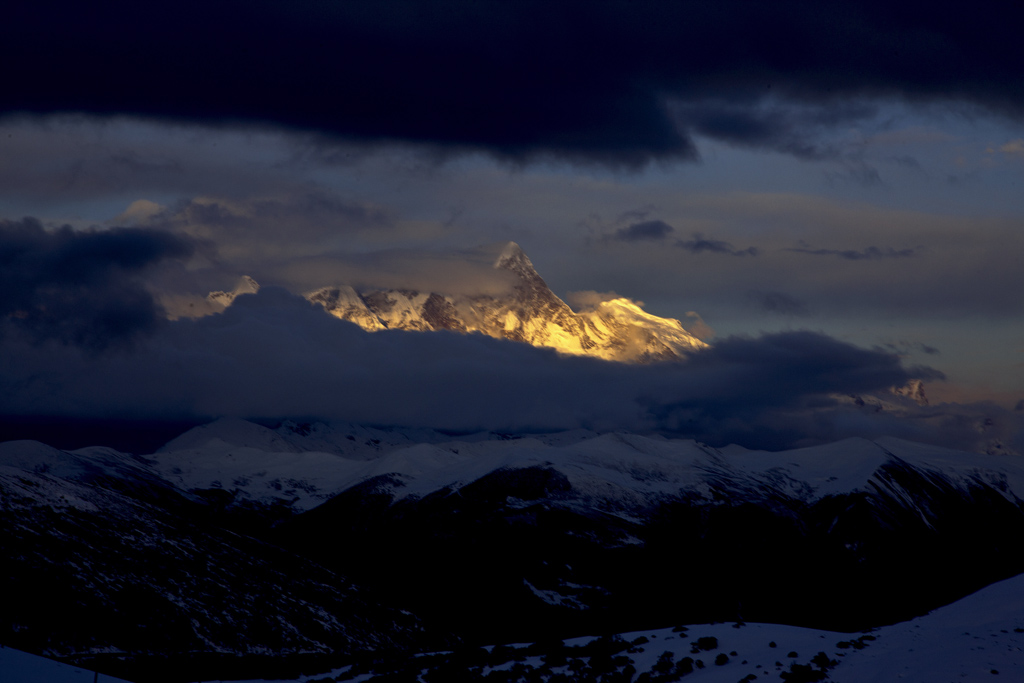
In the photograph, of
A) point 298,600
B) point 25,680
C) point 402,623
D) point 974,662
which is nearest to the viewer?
point 25,680

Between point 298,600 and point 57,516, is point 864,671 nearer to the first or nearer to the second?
point 298,600

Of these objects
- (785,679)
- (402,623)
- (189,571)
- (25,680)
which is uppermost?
(25,680)

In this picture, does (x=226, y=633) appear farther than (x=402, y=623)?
No

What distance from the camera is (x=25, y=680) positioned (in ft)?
126

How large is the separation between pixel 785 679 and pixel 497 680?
22.5 m

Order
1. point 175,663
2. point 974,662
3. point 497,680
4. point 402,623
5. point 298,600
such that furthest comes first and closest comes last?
point 402,623 → point 298,600 → point 175,663 → point 497,680 → point 974,662

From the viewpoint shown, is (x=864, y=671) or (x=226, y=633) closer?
(x=864, y=671)

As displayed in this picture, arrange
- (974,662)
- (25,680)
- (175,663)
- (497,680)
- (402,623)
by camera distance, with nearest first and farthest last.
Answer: (25,680) < (974,662) < (497,680) < (175,663) < (402,623)

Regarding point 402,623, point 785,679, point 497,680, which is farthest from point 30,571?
point 785,679

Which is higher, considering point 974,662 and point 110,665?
point 974,662

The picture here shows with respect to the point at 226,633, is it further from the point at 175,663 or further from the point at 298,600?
the point at 298,600

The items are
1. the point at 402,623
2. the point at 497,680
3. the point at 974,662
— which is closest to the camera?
the point at 974,662

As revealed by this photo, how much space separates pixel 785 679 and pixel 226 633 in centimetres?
10242

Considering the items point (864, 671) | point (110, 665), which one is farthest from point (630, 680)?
point (110, 665)
